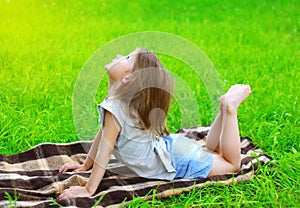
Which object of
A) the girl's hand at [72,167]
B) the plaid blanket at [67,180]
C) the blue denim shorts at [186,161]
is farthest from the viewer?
the girl's hand at [72,167]

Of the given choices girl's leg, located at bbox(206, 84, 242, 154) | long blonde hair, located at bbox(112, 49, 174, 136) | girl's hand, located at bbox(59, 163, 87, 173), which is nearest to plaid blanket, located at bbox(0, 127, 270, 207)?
girl's hand, located at bbox(59, 163, 87, 173)

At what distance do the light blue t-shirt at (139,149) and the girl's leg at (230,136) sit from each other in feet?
0.95

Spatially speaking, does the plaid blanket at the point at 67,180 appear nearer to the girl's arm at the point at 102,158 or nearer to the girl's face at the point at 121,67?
the girl's arm at the point at 102,158

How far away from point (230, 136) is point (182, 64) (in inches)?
82.4

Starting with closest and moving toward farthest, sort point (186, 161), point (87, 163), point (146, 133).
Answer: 1. point (146, 133)
2. point (186, 161)
3. point (87, 163)

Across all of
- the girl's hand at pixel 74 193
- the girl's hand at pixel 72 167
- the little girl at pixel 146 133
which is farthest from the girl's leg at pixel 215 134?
the girl's hand at pixel 74 193

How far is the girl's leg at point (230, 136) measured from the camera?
111 inches

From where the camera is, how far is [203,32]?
630cm

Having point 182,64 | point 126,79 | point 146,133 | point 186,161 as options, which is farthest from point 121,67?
point 182,64

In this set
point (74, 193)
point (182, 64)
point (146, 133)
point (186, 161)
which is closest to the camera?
point (74, 193)

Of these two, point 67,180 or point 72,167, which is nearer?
point 67,180

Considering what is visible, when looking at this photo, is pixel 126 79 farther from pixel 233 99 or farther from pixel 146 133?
pixel 233 99

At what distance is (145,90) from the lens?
101 inches

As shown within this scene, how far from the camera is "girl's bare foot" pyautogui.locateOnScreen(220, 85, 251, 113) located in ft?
9.19
